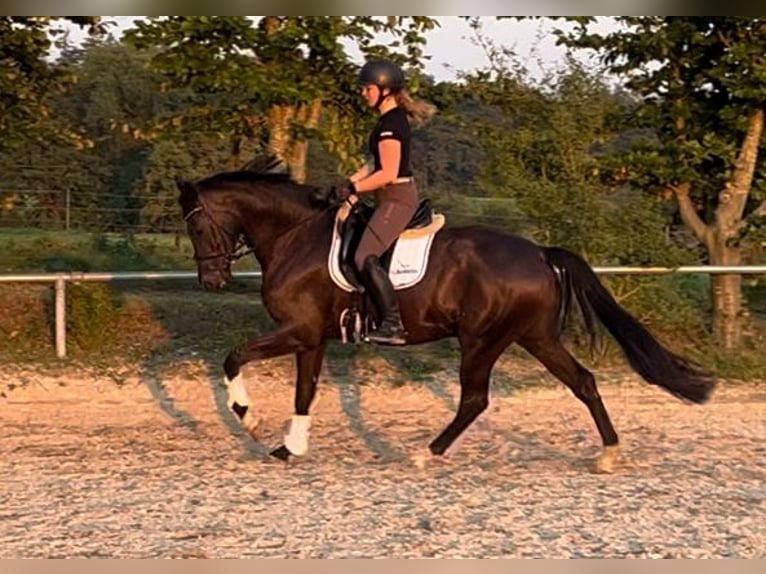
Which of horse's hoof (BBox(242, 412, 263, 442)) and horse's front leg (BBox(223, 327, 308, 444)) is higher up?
horse's front leg (BBox(223, 327, 308, 444))

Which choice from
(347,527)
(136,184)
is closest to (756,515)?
(347,527)

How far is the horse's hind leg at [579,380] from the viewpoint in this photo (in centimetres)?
700

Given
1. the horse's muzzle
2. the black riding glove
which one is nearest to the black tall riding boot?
the black riding glove

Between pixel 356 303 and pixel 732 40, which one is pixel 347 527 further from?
pixel 732 40

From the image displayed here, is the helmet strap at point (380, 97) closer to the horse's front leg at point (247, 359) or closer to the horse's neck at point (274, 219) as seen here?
the horse's neck at point (274, 219)

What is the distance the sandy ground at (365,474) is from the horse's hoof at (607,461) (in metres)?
0.08

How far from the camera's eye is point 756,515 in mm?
5766

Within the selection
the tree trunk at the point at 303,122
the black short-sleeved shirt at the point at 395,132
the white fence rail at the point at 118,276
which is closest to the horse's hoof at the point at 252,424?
the black short-sleeved shirt at the point at 395,132

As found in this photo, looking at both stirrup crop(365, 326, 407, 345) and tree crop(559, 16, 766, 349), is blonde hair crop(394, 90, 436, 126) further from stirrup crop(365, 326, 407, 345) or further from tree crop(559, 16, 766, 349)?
tree crop(559, 16, 766, 349)

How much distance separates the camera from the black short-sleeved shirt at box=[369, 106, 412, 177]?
6766mm

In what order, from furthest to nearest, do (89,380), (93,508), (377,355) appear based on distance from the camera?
1. (377,355)
2. (89,380)
3. (93,508)

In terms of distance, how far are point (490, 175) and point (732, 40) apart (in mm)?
2935

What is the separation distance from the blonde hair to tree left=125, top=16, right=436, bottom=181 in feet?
10.7

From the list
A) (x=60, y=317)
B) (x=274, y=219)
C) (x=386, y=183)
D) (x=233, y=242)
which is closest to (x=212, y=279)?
(x=233, y=242)
